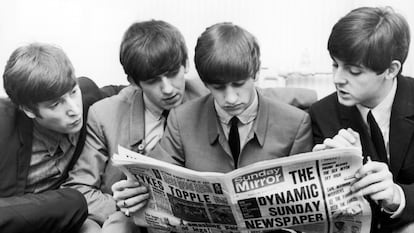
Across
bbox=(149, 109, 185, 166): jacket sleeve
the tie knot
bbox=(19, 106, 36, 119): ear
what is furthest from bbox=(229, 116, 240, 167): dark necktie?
bbox=(19, 106, 36, 119): ear

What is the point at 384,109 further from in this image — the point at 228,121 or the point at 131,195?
the point at 131,195

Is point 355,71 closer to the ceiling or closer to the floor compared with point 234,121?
closer to the ceiling

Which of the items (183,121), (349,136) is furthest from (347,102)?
(183,121)

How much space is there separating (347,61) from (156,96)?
1.56ft

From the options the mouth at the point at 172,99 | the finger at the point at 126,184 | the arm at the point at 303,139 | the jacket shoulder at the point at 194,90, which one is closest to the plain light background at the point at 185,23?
the jacket shoulder at the point at 194,90

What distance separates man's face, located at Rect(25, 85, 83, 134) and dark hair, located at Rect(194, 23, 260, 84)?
33cm

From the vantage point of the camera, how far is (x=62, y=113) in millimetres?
1331

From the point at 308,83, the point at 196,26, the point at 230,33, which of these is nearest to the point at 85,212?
the point at 230,33

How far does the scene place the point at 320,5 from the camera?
1805mm

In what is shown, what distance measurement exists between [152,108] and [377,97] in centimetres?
57

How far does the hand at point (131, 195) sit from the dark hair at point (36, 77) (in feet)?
0.98

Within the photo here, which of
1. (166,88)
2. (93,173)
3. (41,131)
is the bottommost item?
(93,173)

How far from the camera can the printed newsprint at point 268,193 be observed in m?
1.03

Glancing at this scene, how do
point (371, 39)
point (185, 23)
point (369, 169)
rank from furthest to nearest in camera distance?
point (185, 23)
point (371, 39)
point (369, 169)
